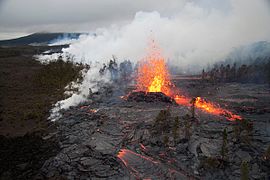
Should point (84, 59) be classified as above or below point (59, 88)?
above

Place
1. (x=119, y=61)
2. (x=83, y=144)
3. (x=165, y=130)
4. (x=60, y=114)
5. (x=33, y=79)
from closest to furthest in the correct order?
(x=83, y=144) < (x=165, y=130) < (x=60, y=114) < (x=33, y=79) < (x=119, y=61)

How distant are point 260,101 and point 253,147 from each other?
27035 millimetres

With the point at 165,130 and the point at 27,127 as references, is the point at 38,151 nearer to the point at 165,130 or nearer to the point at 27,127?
the point at 27,127

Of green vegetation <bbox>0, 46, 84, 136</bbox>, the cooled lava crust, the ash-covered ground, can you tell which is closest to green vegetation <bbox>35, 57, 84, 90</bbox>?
green vegetation <bbox>0, 46, 84, 136</bbox>

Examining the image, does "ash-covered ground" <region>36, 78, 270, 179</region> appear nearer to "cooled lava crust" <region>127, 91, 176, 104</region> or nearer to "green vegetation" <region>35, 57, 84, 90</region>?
"cooled lava crust" <region>127, 91, 176, 104</region>

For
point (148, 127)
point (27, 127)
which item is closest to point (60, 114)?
point (27, 127)

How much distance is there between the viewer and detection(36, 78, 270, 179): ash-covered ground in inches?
1007

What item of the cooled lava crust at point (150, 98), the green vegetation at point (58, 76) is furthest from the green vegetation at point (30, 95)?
the cooled lava crust at point (150, 98)

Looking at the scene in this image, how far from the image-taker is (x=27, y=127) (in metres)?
39.2

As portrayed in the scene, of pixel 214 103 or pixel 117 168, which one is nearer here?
pixel 117 168

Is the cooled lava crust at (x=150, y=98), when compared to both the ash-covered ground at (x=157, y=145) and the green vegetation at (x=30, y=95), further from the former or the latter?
the green vegetation at (x=30, y=95)

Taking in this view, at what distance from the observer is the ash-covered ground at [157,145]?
83.9 feet

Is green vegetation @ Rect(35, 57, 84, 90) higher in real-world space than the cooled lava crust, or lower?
higher

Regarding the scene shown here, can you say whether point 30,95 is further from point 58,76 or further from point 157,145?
point 157,145
